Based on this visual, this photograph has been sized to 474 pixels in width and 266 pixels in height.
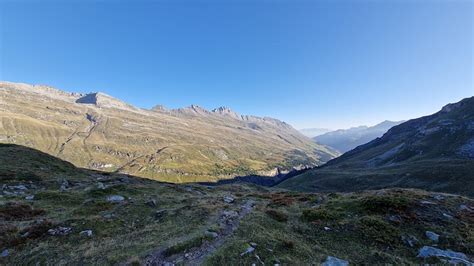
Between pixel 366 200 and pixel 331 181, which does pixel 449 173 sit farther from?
pixel 366 200

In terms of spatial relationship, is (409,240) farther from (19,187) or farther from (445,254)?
(19,187)

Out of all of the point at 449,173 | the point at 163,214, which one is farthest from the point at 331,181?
the point at 163,214

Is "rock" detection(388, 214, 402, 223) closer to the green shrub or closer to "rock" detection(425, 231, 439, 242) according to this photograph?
"rock" detection(425, 231, 439, 242)

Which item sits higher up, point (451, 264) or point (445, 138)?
point (445, 138)

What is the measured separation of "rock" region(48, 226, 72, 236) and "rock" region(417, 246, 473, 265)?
29668 millimetres

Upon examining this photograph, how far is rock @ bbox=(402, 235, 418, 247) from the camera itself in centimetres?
2118

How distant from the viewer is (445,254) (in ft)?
62.7

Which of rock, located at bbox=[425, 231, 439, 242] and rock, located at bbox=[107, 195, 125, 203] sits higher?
rock, located at bbox=[107, 195, 125, 203]

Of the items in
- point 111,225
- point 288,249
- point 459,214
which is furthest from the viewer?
point 459,214

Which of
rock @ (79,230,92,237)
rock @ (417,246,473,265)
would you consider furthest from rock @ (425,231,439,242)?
rock @ (79,230,92,237)

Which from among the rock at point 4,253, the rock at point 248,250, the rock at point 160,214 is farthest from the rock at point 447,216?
the rock at point 4,253

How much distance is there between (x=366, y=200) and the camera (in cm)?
2997

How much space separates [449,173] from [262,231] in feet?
379

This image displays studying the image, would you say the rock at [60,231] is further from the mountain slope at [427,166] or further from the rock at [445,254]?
the mountain slope at [427,166]
